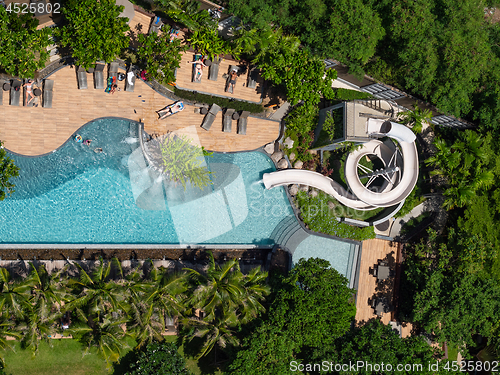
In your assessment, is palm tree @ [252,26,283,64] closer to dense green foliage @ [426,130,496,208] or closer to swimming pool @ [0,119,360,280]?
swimming pool @ [0,119,360,280]

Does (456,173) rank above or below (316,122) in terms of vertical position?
below

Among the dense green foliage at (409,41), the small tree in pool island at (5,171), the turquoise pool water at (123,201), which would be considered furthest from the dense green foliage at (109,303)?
the dense green foliage at (409,41)

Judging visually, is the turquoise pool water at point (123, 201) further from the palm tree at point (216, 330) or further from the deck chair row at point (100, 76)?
the palm tree at point (216, 330)

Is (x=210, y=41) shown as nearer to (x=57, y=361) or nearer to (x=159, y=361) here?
(x=159, y=361)

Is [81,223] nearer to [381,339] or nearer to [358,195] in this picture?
[358,195]

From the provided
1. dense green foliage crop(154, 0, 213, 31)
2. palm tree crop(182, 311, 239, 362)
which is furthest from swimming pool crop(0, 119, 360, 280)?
dense green foliage crop(154, 0, 213, 31)

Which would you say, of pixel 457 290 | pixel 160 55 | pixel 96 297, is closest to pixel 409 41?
pixel 160 55

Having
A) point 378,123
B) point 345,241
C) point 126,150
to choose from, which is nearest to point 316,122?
point 378,123
